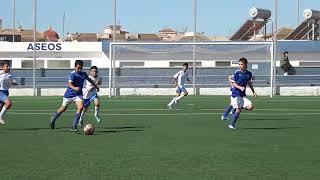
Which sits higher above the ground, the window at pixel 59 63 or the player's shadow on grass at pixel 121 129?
the window at pixel 59 63

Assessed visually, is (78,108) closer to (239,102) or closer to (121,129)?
(121,129)

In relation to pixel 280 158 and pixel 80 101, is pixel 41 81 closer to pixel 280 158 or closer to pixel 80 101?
pixel 80 101

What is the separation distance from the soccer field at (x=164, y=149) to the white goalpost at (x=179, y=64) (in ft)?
54.7

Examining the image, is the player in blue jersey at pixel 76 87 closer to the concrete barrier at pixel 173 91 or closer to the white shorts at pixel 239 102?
the white shorts at pixel 239 102

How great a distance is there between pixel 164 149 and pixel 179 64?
3962cm

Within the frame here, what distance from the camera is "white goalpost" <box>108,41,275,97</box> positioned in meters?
35.6

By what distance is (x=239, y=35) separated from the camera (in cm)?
6169

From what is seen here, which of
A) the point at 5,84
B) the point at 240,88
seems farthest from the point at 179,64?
the point at 240,88

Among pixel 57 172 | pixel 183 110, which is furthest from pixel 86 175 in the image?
pixel 183 110

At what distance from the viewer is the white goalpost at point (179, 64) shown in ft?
117

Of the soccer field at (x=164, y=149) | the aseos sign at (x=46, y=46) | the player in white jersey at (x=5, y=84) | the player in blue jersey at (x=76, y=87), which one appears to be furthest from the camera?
the aseos sign at (x=46, y=46)

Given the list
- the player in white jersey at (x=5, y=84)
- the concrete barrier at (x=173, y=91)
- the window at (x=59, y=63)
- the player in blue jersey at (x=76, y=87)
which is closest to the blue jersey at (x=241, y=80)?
the player in blue jersey at (x=76, y=87)

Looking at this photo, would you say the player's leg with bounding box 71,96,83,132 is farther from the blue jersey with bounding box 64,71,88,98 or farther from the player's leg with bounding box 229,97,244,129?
the player's leg with bounding box 229,97,244,129

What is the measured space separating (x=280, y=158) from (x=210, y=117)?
9114 millimetres
